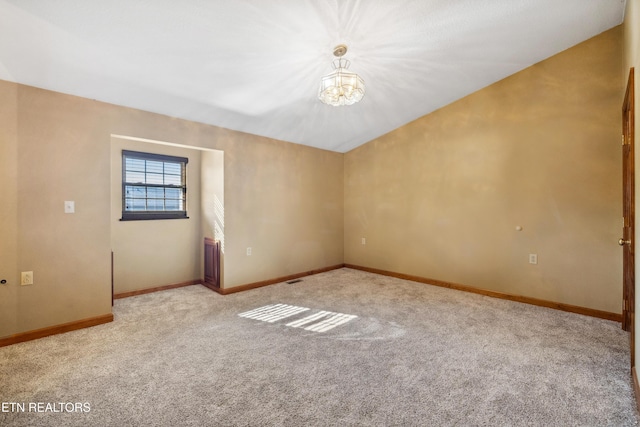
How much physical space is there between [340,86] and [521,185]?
264 centimetres

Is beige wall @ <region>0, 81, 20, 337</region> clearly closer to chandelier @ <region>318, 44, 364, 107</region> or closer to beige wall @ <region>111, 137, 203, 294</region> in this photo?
beige wall @ <region>111, 137, 203, 294</region>

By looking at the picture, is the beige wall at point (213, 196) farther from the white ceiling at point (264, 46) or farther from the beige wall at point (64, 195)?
the white ceiling at point (264, 46)

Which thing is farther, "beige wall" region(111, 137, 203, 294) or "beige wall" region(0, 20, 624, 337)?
"beige wall" region(111, 137, 203, 294)

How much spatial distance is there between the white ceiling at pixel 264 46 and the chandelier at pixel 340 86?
290mm

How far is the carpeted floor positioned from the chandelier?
2.16 meters

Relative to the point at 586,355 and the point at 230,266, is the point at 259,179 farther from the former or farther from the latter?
the point at 586,355

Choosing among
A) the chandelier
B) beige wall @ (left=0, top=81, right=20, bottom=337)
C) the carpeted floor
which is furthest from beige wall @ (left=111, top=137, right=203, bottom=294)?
the chandelier

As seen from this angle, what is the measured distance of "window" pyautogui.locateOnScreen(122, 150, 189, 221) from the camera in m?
3.97

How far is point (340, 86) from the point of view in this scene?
2.59 meters

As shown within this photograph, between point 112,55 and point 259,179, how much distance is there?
229 centimetres

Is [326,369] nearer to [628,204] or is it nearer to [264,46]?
[264,46]

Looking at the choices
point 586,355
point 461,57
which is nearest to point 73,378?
point 586,355

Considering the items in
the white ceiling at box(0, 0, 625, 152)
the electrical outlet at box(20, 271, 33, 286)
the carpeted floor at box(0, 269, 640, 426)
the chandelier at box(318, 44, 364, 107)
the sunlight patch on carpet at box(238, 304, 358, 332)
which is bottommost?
the carpeted floor at box(0, 269, 640, 426)

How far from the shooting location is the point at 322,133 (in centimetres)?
466
